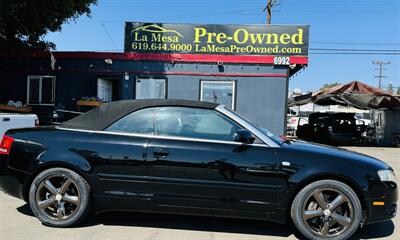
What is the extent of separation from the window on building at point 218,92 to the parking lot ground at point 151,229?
9.34 metres

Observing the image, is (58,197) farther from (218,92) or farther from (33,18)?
(218,92)

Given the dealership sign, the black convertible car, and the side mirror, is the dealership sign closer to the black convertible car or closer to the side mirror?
the black convertible car

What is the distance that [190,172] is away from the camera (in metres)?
4.63

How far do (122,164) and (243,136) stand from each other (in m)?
1.43

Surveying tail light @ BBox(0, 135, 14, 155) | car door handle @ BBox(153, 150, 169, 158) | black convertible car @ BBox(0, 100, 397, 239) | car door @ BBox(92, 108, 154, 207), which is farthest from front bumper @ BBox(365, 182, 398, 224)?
tail light @ BBox(0, 135, 14, 155)

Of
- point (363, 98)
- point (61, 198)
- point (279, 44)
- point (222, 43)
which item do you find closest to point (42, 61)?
point (222, 43)

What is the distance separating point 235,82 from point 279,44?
2043mm

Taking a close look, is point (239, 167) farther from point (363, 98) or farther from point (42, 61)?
point (363, 98)

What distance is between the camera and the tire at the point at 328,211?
4531 millimetres

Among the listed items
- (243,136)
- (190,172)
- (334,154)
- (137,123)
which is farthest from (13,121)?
(334,154)

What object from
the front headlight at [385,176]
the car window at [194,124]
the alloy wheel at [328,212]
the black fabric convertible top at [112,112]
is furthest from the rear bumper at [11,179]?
the front headlight at [385,176]

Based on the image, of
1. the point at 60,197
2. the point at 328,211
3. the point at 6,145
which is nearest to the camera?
the point at 328,211

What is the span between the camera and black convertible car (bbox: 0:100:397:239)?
4.56 m

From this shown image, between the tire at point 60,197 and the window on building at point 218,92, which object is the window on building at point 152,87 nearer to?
the window on building at point 218,92
